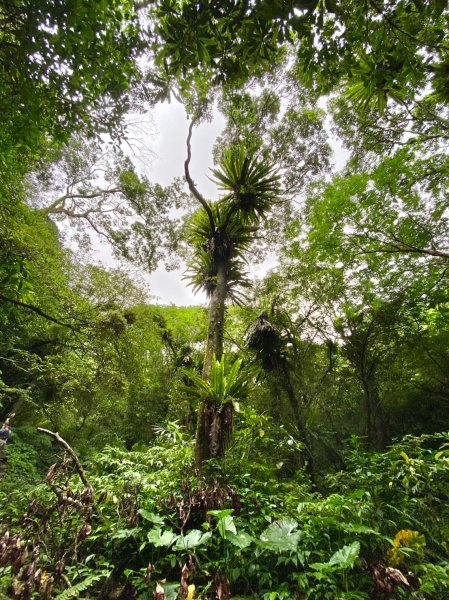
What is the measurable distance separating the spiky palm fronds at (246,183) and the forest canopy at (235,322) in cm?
5

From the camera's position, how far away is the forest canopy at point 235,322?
5.26 feet

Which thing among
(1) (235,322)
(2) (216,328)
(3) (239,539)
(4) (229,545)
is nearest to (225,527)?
(3) (239,539)

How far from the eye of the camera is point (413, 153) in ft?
18.9

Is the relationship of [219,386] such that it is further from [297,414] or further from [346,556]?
[297,414]

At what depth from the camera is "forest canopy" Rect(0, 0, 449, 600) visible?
5.26ft

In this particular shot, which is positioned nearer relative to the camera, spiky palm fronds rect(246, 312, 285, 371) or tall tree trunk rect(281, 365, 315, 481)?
tall tree trunk rect(281, 365, 315, 481)

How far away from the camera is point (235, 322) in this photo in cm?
1067

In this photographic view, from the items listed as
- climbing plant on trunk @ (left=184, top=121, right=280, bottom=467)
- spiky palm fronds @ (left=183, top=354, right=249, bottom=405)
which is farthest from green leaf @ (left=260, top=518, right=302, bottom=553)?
climbing plant on trunk @ (left=184, top=121, right=280, bottom=467)

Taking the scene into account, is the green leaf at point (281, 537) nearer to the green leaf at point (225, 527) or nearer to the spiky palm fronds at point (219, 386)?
the green leaf at point (225, 527)

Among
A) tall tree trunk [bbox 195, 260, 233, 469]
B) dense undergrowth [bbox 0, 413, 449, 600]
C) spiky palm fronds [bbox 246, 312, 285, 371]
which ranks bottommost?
dense undergrowth [bbox 0, 413, 449, 600]

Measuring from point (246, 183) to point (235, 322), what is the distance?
19.7 ft

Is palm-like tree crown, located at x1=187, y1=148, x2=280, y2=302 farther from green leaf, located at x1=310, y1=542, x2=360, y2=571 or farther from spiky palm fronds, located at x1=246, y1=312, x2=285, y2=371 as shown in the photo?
green leaf, located at x1=310, y1=542, x2=360, y2=571

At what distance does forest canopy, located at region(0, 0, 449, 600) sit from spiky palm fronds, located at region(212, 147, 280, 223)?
45 mm

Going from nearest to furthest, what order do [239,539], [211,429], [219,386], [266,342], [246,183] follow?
[239,539], [211,429], [219,386], [246,183], [266,342]
